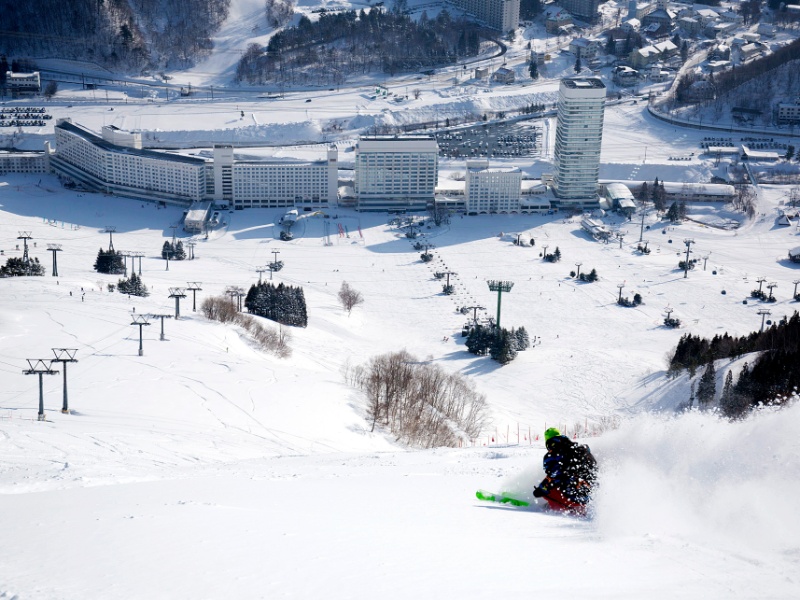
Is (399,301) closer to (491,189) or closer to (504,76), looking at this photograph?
(491,189)

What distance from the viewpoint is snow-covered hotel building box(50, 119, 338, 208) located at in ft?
133

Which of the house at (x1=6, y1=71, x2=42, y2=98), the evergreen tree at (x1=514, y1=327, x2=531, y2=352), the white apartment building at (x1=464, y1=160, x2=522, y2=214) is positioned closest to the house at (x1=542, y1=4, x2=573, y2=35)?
the white apartment building at (x1=464, y1=160, x2=522, y2=214)

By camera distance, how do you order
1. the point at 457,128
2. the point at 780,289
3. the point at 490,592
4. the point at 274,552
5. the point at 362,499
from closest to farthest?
1. the point at 490,592
2. the point at 274,552
3. the point at 362,499
4. the point at 780,289
5. the point at 457,128

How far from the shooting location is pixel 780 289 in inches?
1184

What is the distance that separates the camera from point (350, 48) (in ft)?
203

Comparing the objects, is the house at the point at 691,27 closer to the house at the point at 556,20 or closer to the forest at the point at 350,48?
the house at the point at 556,20

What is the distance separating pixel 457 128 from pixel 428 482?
45218 millimetres

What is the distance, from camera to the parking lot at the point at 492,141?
160ft

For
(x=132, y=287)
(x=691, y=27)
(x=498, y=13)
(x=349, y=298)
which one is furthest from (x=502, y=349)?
(x=691, y=27)

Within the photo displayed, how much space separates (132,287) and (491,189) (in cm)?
1867

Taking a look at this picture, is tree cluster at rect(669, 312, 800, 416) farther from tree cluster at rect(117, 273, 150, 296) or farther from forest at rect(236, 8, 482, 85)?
forest at rect(236, 8, 482, 85)

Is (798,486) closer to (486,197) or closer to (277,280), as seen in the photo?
(277,280)

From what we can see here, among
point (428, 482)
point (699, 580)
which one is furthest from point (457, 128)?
point (699, 580)

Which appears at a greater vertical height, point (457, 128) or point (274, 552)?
point (457, 128)
